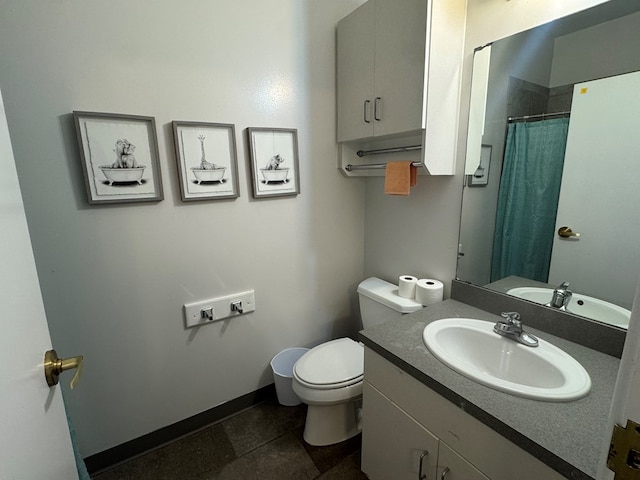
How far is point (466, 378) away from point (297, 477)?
1.01 m

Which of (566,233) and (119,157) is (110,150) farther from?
(566,233)

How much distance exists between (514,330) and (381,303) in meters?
0.67

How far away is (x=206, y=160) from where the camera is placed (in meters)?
1.42

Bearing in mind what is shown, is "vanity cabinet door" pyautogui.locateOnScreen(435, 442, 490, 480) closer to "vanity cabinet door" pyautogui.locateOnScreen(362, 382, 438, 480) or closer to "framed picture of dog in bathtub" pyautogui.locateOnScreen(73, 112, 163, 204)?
"vanity cabinet door" pyautogui.locateOnScreen(362, 382, 438, 480)

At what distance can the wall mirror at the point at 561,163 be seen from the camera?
96cm

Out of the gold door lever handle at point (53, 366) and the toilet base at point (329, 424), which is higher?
the gold door lever handle at point (53, 366)

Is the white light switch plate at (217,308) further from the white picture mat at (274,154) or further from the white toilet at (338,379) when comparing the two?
the white picture mat at (274,154)

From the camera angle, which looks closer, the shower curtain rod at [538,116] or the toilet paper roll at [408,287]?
the shower curtain rod at [538,116]

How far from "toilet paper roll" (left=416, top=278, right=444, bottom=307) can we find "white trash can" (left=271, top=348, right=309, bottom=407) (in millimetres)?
868

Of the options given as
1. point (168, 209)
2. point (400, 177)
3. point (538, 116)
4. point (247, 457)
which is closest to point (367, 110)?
point (400, 177)

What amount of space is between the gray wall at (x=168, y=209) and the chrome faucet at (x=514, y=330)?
40.8 inches

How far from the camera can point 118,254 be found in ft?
4.31

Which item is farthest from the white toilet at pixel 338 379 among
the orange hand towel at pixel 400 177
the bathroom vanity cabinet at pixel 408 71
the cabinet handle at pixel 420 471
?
the bathroom vanity cabinet at pixel 408 71

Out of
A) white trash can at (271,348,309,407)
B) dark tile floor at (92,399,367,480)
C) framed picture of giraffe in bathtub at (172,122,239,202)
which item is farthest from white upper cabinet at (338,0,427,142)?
dark tile floor at (92,399,367,480)
